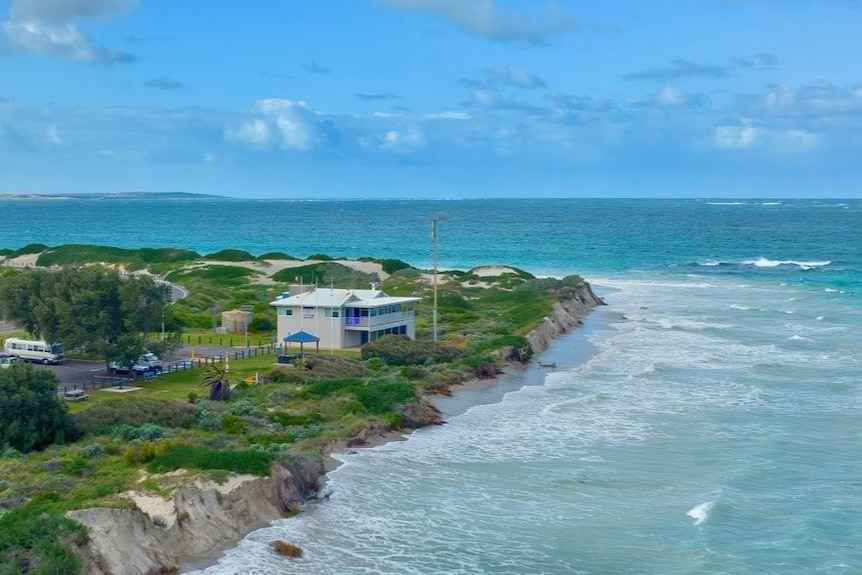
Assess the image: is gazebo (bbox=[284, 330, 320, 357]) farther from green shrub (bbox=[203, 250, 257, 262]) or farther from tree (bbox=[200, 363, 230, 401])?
green shrub (bbox=[203, 250, 257, 262])

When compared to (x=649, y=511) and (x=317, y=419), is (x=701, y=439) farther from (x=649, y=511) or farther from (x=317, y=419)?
(x=317, y=419)

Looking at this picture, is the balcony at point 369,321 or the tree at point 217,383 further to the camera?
the balcony at point 369,321

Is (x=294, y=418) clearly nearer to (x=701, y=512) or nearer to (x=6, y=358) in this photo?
(x=701, y=512)

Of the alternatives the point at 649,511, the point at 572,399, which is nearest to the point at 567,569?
the point at 649,511

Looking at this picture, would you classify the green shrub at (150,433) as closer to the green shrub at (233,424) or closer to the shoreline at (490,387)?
the green shrub at (233,424)

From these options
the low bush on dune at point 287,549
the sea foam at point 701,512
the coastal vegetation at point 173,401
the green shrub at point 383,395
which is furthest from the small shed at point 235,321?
the sea foam at point 701,512

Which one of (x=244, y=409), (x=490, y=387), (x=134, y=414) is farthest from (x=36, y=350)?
(x=490, y=387)

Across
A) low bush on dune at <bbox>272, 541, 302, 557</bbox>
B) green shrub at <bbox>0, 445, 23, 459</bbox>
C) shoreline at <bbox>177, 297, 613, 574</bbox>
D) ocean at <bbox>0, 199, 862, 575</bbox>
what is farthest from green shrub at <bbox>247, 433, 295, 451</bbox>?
low bush on dune at <bbox>272, 541, 302, 557</bbox>
